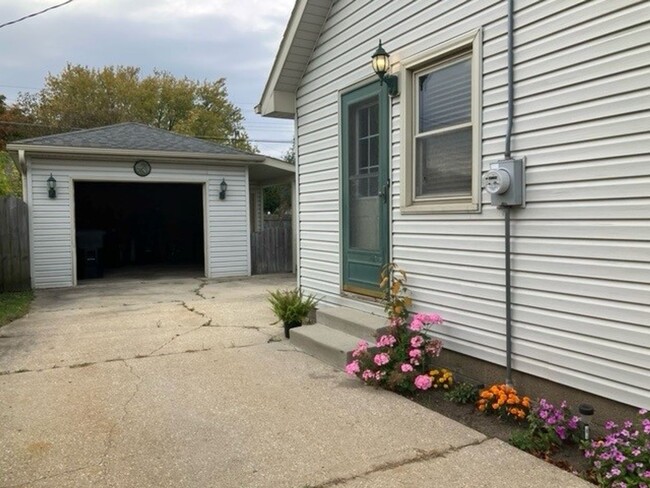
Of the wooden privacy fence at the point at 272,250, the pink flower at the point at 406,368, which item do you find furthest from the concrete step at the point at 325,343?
the wooden privacy fence at the point at 272,250

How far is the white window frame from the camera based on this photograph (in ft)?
11.8

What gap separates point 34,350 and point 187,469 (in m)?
3.40

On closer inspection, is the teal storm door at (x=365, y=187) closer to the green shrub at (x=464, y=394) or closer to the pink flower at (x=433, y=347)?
the pink flower at (x=433, y=347)

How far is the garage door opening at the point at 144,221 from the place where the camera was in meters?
16.8

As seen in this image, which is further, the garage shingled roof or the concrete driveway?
the garage shingled roof

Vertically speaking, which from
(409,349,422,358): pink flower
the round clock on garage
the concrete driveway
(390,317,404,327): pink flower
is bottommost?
the concrete driveway

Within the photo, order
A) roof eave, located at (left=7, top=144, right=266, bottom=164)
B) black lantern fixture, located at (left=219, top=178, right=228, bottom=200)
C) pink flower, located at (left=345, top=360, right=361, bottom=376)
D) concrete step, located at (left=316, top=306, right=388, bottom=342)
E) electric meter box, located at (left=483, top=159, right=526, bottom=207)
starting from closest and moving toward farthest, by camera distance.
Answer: electric meter box, located at (left=483, top=159, right=526, bottom=207) → pink flower, located at (left=345, top=360, right=361, bottom=376) → concrete step, located at (left=316, top=306, right=388, bottom=342) → roof eave, located at (left=7, top=144, right=266, bottom=164) → black lantern fixture, located at (left=219, top=178, right=228, bottom=200)

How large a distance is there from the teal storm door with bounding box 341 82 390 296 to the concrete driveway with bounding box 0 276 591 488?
1.07 m

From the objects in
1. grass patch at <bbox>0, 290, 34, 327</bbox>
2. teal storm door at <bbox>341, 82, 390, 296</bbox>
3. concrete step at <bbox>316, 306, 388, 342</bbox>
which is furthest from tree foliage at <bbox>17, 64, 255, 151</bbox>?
concrete step at <bbox>316, 306, 388, 342</bbox>

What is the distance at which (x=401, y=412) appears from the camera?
338 centimetres

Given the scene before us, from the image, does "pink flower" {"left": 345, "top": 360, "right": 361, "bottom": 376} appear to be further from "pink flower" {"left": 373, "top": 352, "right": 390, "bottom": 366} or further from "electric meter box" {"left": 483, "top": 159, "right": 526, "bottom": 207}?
"electric meter box" {"left": 483, "top": 159, "right": 526, "bottom": 207}

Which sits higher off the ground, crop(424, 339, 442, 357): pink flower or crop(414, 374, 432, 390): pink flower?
crop(424, 339, 442, 357): pink flower

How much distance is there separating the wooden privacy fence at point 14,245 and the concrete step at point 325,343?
22.7ft

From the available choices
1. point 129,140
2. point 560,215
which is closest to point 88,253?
point 129,140
